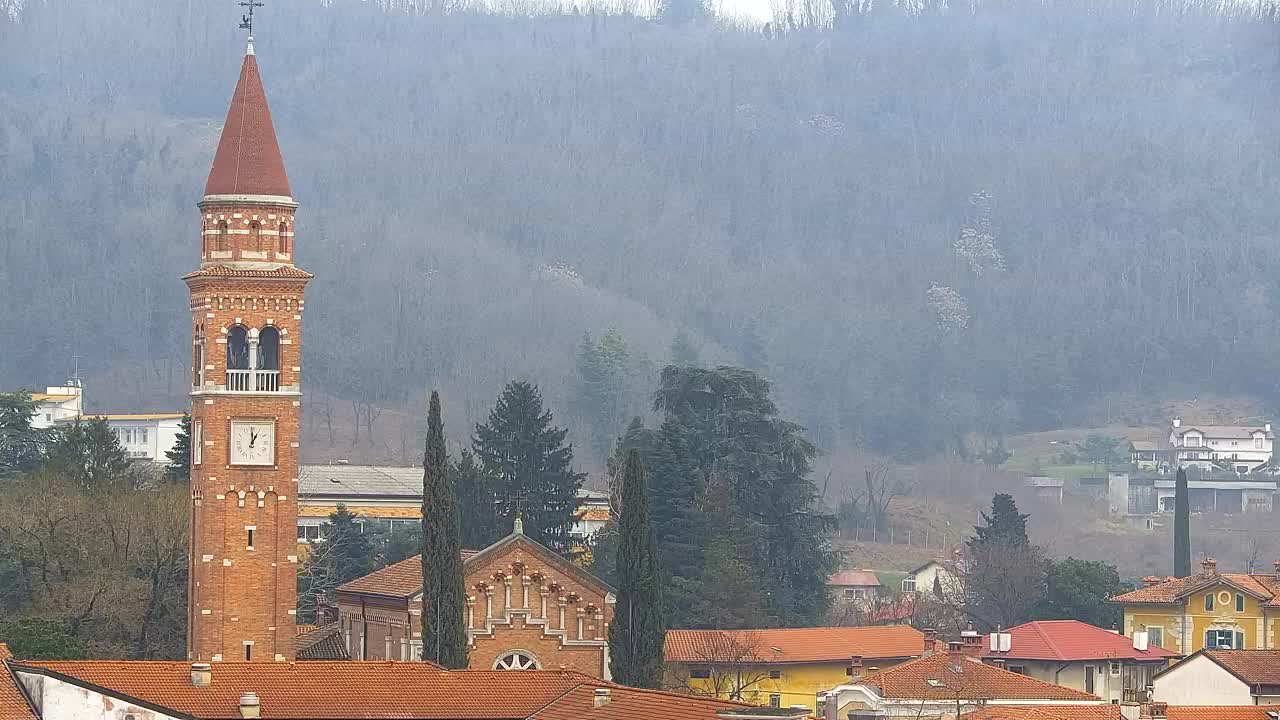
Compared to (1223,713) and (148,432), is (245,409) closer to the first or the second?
(1223,713)

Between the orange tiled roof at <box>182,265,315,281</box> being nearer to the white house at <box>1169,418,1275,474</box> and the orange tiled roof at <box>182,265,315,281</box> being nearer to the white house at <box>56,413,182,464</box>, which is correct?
the white house at <box>56,413,182,464</box>

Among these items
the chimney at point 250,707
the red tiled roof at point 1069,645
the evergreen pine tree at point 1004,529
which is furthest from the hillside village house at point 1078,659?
the chimney at point 250,707

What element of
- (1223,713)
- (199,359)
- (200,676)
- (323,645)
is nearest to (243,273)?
(199,359)

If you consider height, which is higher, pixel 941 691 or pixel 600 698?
pixel 600 698

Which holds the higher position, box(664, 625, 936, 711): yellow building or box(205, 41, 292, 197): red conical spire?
box(205, 41, 292, 197): red conical spire

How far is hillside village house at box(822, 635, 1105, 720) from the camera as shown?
6512 centimetres

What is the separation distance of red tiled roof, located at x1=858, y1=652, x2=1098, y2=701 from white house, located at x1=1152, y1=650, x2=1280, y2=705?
221cm

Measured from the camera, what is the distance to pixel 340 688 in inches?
2042

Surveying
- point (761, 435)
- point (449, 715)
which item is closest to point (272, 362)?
point (449, 715)

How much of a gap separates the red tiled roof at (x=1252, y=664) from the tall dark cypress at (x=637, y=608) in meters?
14.3

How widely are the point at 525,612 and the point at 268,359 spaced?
31.6ft

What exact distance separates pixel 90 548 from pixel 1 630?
11.1 meters

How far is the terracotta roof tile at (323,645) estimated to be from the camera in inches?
2961

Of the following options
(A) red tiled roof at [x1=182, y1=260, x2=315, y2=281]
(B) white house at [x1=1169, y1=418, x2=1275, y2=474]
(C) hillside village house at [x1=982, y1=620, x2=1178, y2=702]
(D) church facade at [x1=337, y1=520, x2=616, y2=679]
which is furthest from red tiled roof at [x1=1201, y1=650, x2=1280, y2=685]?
(B) white house at [x1=1169, y1=418, x2=1275, y2=474]
